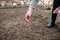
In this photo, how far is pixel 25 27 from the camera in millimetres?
4219

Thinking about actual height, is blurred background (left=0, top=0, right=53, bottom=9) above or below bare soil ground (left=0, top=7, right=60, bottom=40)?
above

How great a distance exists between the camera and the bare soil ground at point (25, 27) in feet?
12.2

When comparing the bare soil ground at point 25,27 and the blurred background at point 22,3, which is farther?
the blurred background at point 22,3

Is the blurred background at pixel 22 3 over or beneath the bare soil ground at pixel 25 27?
over

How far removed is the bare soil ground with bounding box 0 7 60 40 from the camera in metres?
3.70

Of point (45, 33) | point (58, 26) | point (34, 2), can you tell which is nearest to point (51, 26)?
point (58, 26)

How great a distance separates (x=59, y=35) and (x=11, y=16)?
1693mm

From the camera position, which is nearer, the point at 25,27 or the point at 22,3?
the point at 25,27

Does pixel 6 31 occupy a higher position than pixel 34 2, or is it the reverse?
pixel 34 2

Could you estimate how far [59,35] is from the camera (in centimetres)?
378

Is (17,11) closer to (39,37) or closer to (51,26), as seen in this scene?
(51,26)

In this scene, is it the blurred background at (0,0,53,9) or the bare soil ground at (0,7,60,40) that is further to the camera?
the blurred background at (0,0,53,9)

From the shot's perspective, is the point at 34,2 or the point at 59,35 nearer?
the point at 34,2

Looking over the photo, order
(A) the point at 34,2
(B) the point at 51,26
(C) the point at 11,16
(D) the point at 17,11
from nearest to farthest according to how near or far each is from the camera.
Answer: (A) the point at 34,2, (B) the point at 51,26, (C) the point at 11,16, (D) the point at 17,11
